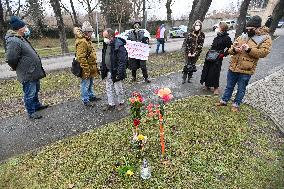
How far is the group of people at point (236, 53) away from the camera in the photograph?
6.25m

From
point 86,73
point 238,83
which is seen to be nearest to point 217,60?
point 238,83

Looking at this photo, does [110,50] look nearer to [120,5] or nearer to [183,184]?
[183,184]

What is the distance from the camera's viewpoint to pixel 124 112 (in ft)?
23.3

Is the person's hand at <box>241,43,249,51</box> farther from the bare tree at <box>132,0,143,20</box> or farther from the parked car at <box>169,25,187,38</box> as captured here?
the bare tree at <box>132,0,143,20</box>

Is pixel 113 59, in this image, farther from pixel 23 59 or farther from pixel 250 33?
pixel 250 33

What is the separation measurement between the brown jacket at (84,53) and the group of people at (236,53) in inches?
117

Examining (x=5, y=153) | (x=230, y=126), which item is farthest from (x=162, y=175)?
(x=5, y=153)

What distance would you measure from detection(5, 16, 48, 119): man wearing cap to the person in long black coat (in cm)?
429

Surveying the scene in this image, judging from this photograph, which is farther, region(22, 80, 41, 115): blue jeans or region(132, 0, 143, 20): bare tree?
region(132, 0, 143, 20): bare tree

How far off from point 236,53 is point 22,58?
4647mm

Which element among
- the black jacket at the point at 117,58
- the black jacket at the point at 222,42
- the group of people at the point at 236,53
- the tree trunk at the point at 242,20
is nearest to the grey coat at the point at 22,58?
the black jacket at the point at 117,58

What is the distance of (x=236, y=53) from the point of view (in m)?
6.57

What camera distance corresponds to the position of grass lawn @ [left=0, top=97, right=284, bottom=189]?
15.4 ft

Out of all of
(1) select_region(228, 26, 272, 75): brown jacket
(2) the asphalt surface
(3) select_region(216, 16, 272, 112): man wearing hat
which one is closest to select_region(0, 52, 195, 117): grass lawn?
(2) the asphalt surface
